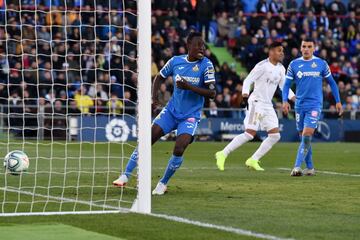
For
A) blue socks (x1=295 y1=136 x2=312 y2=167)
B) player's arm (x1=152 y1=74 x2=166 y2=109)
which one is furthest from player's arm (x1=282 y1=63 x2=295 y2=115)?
player's arm (x1=152 y1=74 x2=166 y2=109)

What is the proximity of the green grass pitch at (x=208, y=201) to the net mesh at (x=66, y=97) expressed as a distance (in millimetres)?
60

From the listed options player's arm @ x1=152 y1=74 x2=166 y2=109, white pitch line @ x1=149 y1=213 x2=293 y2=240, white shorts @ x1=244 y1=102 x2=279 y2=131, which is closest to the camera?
white pitch line @ x1=149 y1=213 x2=293 y2=240

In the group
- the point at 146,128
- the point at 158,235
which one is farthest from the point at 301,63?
the point at 158,235

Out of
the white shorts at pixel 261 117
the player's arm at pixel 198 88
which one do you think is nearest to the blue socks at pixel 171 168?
the player's arm at pixel 198 88

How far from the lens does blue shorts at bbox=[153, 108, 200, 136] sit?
12.3 meters

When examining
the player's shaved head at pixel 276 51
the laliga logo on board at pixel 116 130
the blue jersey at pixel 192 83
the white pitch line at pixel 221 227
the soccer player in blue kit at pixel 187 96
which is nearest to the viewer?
the white pitch line at pixel 221 227

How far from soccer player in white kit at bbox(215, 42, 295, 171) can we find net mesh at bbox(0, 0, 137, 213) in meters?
2.13

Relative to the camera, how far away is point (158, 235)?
822cm

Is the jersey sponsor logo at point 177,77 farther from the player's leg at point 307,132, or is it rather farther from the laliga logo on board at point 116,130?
the laliga logo on board at point 116,130

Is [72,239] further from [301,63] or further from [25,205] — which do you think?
[301,63]

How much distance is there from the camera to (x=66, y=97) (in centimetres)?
2208

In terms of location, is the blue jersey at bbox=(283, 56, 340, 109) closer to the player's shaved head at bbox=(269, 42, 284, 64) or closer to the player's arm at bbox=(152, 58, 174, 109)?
the player's shaved head at bbox=(269, 42, 284, 64)

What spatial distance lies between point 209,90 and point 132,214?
288 cm

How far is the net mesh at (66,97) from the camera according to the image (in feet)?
39.4
